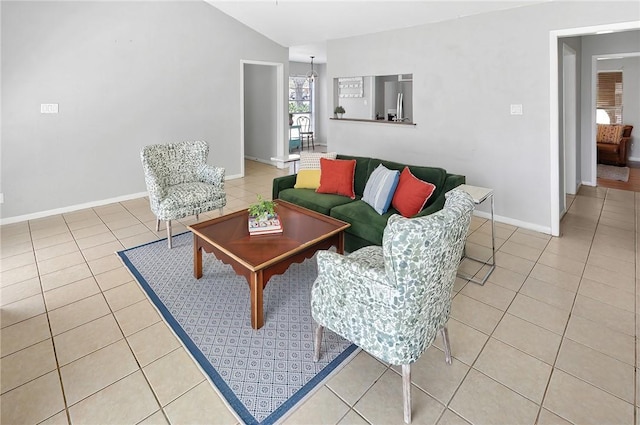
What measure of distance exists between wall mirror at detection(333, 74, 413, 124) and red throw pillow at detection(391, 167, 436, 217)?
2974 mm

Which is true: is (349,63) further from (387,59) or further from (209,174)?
(209,174)

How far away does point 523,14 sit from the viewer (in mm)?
3656

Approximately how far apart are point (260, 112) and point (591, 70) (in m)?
5.97

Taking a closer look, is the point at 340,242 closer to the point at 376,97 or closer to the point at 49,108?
the point at 49,108

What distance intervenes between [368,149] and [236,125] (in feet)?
8.08

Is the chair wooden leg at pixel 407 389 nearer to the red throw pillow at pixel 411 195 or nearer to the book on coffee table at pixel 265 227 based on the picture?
the book on coffee table at pixel 265 227

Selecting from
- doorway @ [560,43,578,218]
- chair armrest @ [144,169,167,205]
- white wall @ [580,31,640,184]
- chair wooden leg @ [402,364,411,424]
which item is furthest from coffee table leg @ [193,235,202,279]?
white wall @ [580,31,640,184]

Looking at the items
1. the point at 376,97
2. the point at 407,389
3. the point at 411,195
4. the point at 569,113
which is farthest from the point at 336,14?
the point at 407,389

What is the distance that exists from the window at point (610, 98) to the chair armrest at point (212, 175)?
8.26m

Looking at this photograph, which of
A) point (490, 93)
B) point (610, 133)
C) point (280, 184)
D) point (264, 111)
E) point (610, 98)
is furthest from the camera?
point (610, 98)

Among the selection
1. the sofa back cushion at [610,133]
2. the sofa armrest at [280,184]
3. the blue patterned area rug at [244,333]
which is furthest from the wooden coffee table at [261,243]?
the sofa back cushion at [610,133]

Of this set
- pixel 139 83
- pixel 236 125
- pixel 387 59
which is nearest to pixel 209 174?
pixel 139 83

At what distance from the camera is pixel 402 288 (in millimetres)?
1439

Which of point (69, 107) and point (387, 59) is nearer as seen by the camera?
point (69, 107)
